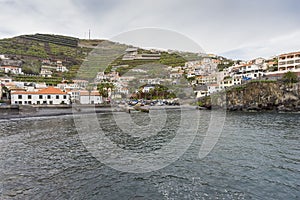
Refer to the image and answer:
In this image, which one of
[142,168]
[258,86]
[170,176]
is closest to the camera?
[170,176]

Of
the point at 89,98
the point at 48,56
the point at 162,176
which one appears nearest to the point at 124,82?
the point at 89,98

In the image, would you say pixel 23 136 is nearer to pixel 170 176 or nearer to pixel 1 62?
pixel 170 176

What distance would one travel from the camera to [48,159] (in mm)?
10469

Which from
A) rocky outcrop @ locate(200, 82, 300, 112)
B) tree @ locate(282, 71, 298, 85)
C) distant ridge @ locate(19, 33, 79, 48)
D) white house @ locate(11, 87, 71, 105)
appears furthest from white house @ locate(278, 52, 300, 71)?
distant ridge @ locate(19, 33, 79, 48)

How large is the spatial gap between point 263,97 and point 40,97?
49965 mm

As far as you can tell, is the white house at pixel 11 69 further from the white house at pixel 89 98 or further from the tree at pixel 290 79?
the tree at pixel 290 79

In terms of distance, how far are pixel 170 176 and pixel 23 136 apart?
1384 centimetres

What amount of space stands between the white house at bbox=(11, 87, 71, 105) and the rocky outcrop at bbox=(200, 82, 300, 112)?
38986 millimetres

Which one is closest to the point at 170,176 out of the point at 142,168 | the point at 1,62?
the point at 142,168

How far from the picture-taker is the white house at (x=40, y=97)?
46125 mm

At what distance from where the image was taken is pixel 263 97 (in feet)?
133

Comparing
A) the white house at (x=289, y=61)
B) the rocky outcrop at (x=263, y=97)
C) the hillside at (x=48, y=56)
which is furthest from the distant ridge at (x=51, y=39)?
the white house at (x=289, y=61)

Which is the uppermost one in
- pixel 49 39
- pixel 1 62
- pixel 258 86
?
pixel 49 39

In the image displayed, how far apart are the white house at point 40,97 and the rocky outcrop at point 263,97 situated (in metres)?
39.0
